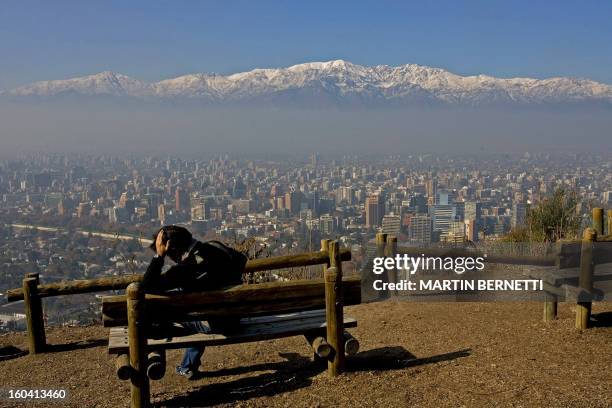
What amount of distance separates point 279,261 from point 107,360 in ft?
7.33

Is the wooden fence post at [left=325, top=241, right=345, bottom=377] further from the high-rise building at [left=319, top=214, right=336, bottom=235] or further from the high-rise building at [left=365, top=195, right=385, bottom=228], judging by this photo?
the high-rise building at [left=365, top=195, right=385, bottom=228]

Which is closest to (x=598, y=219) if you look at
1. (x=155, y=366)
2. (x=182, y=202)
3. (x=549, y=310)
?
(x=549, y=310)

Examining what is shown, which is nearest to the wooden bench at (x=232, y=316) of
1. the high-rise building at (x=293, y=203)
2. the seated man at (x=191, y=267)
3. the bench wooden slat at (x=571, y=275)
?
the seated man at (x=191, y=267)

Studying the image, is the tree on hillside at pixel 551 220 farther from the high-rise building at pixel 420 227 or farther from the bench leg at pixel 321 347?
the bench leg at pixel 321 347

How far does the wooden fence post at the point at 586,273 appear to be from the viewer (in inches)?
269

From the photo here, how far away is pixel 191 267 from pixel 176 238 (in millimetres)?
277

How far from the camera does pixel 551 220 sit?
12.9 metres

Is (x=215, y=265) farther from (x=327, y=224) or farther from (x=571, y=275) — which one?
(x=327, y=224)

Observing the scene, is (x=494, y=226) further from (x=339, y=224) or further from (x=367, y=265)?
(x=339, y=224)

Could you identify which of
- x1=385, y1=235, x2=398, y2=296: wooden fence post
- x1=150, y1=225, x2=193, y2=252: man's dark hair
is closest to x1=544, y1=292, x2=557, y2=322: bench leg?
x1=385, y1=235, x2=398, y2=296: wooden fence post

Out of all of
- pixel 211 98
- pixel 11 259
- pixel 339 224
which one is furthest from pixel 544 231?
pixel 211 98

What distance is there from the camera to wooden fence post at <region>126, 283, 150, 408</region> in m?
4.85

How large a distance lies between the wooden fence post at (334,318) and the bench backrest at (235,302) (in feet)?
0.23

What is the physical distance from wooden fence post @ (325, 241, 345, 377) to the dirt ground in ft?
0.45
